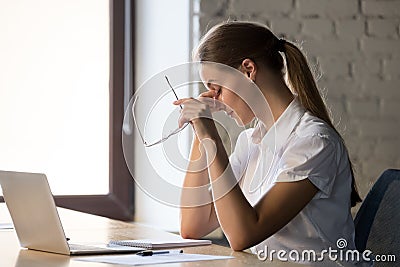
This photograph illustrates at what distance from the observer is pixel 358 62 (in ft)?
10.3

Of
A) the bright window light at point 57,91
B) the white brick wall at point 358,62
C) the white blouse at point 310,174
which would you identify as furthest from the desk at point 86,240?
the white brick wall at point 358,62

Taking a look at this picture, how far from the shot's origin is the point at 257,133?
83.0 inches

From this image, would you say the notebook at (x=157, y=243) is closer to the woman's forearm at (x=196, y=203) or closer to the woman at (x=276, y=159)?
the woman at (x=276, y=159)

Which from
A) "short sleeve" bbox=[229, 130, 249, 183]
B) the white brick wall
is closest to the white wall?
the white brick wall

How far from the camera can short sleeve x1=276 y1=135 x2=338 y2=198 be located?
1872mm

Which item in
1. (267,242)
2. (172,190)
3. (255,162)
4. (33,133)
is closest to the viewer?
(172,190)

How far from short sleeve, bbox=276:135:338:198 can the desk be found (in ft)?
0.86

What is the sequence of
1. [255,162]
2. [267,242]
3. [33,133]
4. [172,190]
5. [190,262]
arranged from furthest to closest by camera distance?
1. [33,133]
2. [255,162]
3. [267,242]
4. [172,190]
5. [190,262]

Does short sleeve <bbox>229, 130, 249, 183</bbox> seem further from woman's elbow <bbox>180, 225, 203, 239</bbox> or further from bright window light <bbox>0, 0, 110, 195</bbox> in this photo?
bright window light <bbox>0, 0, 110, 195</bbox>

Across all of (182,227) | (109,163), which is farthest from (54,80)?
(182,227)

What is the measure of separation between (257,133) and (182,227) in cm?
30

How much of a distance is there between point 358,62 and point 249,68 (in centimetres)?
126

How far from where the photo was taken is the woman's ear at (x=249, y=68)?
1976mm

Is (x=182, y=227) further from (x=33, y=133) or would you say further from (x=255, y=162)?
(x=33, y=133)
